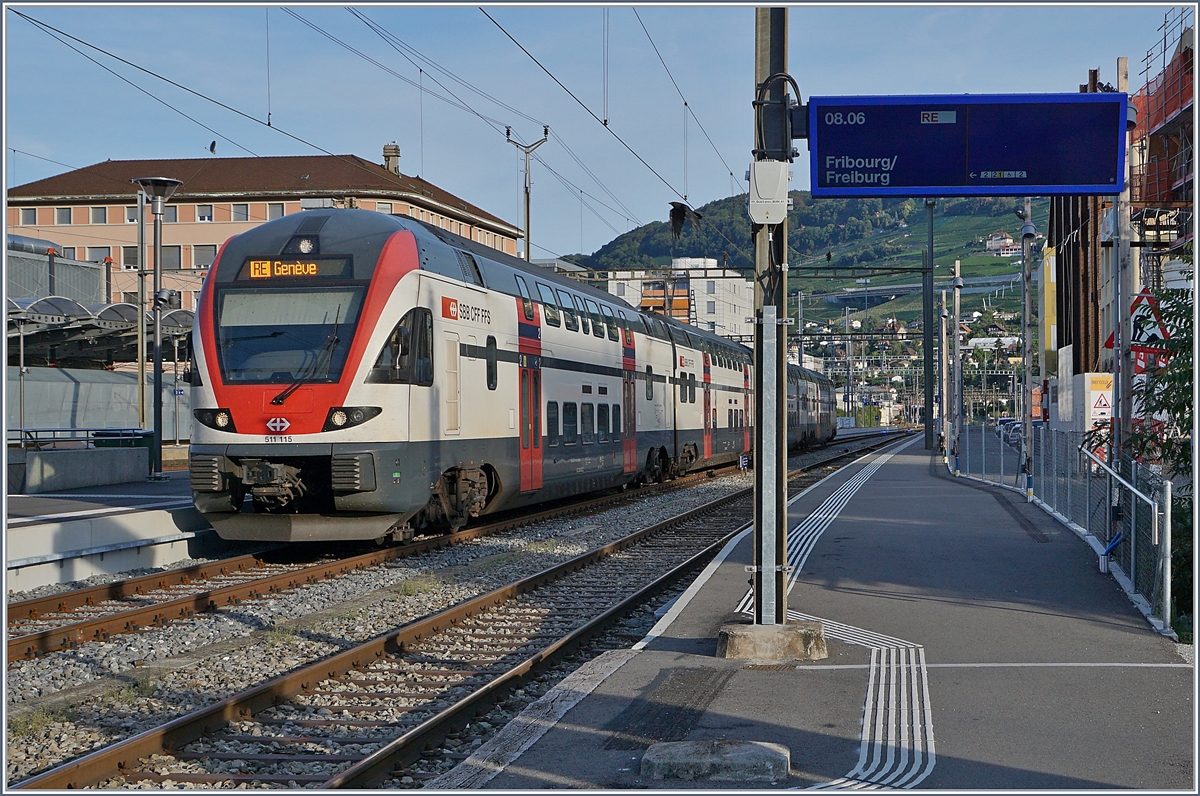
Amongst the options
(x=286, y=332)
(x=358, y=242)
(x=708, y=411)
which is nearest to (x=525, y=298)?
(x=358, y=242)

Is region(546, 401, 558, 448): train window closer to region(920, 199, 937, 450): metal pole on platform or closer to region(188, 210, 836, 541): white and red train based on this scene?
region(188, 210, 836, 541): white and red train

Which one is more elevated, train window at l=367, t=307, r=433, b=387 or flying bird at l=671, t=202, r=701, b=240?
flying bird at l=671, t=202, r=701, b=240

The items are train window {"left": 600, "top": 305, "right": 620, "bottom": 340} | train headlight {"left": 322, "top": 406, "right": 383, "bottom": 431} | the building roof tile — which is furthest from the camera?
the building roof tile

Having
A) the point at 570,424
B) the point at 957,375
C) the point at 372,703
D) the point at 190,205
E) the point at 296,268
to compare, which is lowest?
the point at 372,703

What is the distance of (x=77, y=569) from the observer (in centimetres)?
1327

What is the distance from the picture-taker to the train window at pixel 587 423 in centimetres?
2075

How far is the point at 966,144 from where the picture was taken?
10445 mm

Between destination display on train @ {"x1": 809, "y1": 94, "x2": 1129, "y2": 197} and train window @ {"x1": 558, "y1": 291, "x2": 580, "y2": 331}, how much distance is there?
9777 millimetres

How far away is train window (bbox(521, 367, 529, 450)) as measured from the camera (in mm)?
17531

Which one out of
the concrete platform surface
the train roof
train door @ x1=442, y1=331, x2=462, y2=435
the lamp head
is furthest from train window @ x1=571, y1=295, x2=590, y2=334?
the lamp head

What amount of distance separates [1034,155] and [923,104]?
1104 millimetres

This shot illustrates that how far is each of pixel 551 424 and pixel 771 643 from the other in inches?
434

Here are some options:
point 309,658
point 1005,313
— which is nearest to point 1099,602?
point 309,658

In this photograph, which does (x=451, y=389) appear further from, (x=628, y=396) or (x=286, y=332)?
(x=628, y=396)
